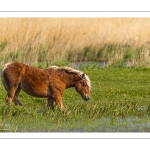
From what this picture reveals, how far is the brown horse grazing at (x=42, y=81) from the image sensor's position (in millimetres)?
15133

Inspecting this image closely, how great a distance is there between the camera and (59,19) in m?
26.7

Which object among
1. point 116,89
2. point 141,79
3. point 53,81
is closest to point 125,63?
point 141,79

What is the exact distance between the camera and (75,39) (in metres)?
25.4

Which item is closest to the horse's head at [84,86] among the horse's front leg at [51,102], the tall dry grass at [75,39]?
the horse's front leg at [51,102]

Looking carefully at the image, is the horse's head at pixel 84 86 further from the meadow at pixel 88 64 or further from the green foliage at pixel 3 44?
the green foliage at pixel 3 44

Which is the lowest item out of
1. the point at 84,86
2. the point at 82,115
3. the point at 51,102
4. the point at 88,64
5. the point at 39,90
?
the point at 82,115

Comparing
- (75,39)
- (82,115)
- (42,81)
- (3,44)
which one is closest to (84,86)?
(42,81)

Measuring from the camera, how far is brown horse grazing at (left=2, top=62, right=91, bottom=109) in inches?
596

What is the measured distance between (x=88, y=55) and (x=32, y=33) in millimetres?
2463

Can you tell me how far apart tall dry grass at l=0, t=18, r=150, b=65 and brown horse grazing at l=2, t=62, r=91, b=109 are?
7618 mm

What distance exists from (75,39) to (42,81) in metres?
10.3

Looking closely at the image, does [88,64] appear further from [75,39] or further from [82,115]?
[82,115]

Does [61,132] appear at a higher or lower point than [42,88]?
lower

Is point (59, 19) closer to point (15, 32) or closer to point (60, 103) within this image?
point (15, 32)
